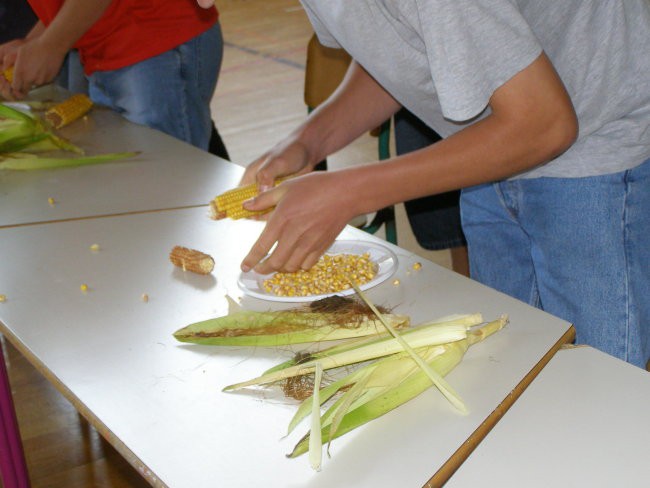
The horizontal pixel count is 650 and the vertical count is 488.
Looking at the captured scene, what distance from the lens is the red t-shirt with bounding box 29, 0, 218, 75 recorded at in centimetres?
246

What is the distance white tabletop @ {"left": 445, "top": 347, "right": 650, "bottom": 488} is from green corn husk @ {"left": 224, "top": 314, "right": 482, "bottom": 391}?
132mm

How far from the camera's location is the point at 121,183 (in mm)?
1940

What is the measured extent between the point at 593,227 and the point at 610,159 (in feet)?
0.39

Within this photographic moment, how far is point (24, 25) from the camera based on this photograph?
312 cm

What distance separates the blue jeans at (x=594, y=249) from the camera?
4.86 feet

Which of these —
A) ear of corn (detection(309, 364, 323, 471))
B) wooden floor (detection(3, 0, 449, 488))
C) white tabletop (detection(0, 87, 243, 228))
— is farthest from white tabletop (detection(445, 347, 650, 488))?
wooden floor (detection(3, 0, 449, 488))

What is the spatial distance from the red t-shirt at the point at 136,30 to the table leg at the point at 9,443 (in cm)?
108

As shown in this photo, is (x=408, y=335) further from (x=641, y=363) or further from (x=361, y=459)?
(x=641, y=363)

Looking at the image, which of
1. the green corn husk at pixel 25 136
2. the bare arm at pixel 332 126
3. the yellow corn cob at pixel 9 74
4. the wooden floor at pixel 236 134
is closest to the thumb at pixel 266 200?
the bare arm at pixel 332 126

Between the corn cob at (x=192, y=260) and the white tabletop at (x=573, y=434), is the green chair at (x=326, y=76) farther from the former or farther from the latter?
the white tabletop at (x=573, y=434)

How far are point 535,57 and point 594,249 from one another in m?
0.46

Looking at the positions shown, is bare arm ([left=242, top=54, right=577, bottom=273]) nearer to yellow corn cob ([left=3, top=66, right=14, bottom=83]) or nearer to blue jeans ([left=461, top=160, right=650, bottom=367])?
blue jeans ([left=461, top=160, right=650, bottom=367])

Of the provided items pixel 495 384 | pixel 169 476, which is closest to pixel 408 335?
pixel 495 384

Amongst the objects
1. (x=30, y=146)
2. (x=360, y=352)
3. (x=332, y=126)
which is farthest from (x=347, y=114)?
(x=30, y=146)
